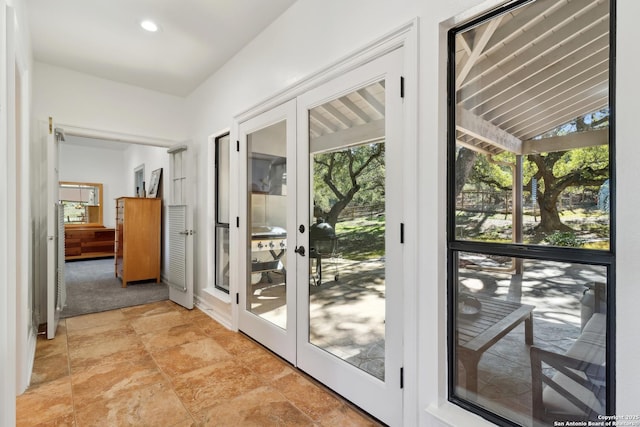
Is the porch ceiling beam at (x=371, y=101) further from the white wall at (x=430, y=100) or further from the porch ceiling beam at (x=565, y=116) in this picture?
the porch ceiling beam at (x=565, y=116)

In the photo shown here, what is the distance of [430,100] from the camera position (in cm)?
150

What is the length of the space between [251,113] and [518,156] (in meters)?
2.19

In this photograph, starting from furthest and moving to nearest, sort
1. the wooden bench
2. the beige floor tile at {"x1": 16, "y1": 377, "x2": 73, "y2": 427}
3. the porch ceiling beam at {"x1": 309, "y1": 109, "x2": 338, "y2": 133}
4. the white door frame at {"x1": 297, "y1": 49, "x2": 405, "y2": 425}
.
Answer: the porch ceiling beam at {"x1": 309, "y1": 109, "x2": 338, "y2": 133} → the beige floor tile at {"x1": 16, "y1": 377, "x2": 73, "y2": 427} → the white door frame at {"x1": 297, "y1": 49, "x2": 405, "y2": 425} → the wooden bench

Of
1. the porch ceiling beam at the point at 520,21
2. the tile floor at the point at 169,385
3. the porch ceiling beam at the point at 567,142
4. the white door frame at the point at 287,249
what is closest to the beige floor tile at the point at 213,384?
the tile floor at the point at 169,385

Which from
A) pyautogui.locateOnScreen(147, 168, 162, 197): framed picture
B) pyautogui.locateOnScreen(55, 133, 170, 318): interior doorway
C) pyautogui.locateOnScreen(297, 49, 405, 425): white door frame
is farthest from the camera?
pyautogui.locateOnScreen(147, 168, 162, 197): framed picture

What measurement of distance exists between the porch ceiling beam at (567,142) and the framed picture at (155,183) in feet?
18.4

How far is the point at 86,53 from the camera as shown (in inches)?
122

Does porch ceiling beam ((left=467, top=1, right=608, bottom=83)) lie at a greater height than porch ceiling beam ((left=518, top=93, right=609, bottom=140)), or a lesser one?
greater

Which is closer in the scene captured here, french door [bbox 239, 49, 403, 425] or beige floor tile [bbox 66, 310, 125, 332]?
french door [bbox 239, 49, 403, 425]

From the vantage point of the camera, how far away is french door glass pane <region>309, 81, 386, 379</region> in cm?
183

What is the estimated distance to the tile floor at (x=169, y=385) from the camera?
1.79m

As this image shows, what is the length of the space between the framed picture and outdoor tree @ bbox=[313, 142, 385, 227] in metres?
4.38

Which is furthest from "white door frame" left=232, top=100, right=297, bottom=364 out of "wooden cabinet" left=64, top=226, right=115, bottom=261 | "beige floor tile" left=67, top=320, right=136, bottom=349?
"wooden cabinet" left=64, top=226, right=115, bottom=261

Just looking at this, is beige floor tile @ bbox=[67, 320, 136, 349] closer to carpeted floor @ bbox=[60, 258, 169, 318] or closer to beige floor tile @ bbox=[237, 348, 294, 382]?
carpeted floor @ bbox=[60, 258, 169, 318]
